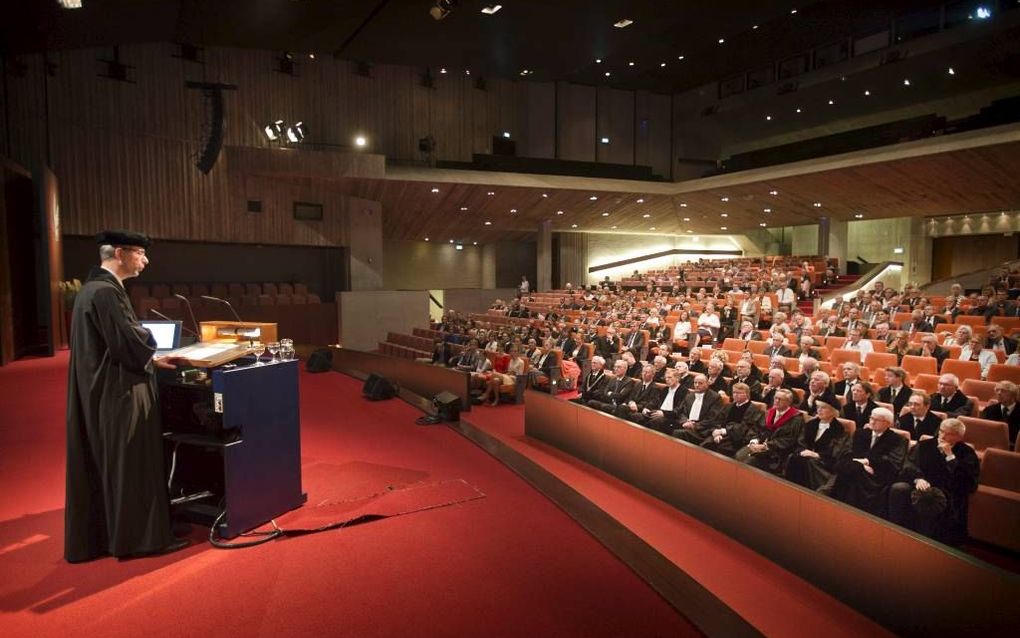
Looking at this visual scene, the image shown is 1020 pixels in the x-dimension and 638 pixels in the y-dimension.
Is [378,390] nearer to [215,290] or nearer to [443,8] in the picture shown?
[443,8]

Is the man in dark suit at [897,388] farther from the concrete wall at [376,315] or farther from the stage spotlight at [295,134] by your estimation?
the stage spotlight at [295,134]

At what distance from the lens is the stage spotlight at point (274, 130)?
12.2 metres

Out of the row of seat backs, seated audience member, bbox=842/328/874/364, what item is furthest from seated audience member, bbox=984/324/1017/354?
the row of seat backs

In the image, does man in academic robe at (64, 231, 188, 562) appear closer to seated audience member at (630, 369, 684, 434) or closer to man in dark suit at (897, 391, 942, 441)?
seated audience member at (630, 369, 684, 434)

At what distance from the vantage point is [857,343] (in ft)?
21.6

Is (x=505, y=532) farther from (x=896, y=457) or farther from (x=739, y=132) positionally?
(x=739, y=132)

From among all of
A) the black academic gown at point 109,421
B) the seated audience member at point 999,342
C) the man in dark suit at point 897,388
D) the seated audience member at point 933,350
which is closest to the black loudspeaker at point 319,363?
the black academic gown at point 109,421

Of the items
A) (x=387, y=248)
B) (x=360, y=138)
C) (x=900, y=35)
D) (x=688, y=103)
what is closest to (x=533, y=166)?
(x=360, y=138)

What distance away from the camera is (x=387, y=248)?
17469mm

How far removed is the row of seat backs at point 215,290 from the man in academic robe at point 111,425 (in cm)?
1088

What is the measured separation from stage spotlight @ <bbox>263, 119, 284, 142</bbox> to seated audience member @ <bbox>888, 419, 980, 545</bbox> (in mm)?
12177

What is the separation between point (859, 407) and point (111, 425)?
4.39 m

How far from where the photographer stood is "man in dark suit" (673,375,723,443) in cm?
447

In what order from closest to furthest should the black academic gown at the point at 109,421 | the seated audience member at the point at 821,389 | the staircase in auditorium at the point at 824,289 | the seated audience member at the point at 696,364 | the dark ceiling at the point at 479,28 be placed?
the black academic gown at the point at 109,421
the seated audience member at the point at 821,389
the seated audience member at the point at 696,364
the dark ceiling at the point at 479,28
the staircase in auditorium at the point at 824,289
